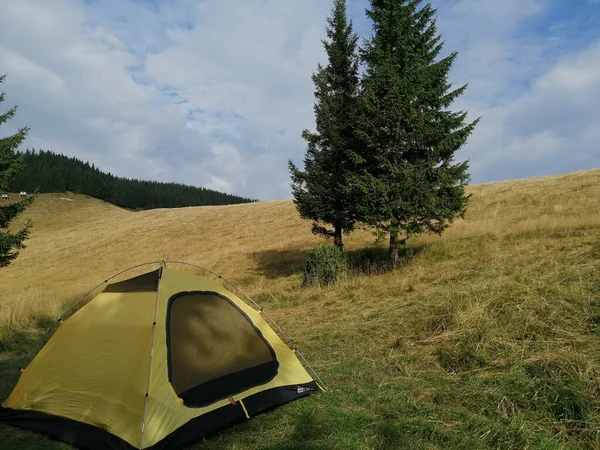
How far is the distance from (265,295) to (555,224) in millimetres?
10797

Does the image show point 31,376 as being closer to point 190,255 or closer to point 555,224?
point 555,224

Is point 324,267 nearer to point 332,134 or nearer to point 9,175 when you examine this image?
point 332,134

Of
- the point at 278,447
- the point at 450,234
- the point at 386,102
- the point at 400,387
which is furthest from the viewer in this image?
the point at 450,234

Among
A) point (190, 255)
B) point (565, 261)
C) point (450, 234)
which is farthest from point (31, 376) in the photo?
point (190, 255)

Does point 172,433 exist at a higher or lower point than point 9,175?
lower

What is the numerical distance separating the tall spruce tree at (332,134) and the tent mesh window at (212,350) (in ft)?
34.0

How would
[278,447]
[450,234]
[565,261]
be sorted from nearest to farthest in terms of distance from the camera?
[278,447], [565,261], [450,234]

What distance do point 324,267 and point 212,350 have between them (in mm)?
8532

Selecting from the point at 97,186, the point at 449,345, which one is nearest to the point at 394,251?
the point at 449,345

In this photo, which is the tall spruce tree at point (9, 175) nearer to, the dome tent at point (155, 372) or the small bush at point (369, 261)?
the dome tent at point (155, 372)

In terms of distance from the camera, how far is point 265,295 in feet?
43.8

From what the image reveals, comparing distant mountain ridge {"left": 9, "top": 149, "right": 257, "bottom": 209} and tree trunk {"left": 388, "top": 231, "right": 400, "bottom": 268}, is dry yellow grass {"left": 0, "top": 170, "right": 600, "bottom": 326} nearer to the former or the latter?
tree trunk {"left": 388, "top": 231, "right": 400, "bottom": 268}

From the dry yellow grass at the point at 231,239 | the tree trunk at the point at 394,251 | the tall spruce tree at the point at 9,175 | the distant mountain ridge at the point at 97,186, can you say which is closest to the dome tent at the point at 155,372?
the dry yellow grass at the point at 231,239

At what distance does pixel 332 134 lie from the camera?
51.2ft
